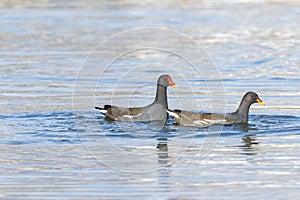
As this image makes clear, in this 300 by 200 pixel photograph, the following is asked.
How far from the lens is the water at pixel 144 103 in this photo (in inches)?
369

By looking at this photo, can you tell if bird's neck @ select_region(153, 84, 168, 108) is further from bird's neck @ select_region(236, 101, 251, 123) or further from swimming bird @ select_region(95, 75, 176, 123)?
bird's neck @ select_region(236, 101, 251, 123)

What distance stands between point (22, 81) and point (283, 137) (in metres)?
7.93

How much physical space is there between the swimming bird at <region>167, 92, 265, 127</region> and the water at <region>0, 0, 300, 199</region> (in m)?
0.22

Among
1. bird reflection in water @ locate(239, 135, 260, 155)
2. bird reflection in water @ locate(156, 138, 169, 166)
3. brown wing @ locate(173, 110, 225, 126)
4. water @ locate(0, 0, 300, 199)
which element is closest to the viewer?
water @ locate(0, 0, 300, 199)

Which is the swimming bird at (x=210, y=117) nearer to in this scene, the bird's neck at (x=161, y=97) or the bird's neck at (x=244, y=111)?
the bird's neck at (x=244, y=111)

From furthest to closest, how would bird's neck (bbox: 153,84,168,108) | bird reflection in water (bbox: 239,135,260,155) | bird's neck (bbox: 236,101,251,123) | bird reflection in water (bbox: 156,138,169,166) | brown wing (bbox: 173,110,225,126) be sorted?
1. bird's neck (bbox: 153,84,168,108)
2. bird's neck (bbox: 236,101,251,123)
3. brown wing (bbox: 173,110,225,126)
4. bird reflection in water (bbox: 239,135,260,155)
5. bird reflection in water (bbox: 156,138,169,166)

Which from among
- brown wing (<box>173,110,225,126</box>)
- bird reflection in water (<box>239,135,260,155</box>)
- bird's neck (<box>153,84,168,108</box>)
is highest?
bird's neck (<box>153,84,168,108</box>)

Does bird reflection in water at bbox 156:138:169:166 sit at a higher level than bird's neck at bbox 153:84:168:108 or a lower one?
lower

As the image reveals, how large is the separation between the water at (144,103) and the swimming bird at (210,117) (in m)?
0.22

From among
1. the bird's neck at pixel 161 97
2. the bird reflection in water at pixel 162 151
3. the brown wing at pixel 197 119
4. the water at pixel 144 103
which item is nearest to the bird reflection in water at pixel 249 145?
the water at pixel 144 103

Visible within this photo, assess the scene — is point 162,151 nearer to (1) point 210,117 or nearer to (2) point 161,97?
(1) point 210,117

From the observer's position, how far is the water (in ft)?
30.8

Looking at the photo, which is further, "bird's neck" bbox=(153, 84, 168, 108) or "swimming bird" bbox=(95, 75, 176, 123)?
"bird's neck" bbox=(153, 84, 168, 108)

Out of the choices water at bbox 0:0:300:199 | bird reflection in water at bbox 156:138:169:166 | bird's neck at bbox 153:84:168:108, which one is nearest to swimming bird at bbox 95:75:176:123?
bird's neck at bbox 153:84:168:108
